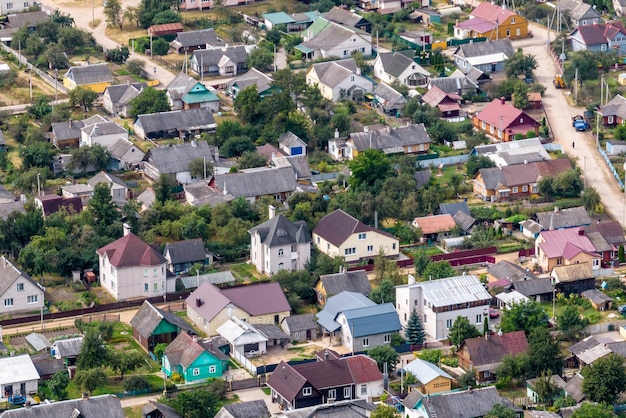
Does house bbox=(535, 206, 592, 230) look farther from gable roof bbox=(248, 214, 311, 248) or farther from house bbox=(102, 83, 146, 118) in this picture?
house bbox=(102, 83, 146, 118)

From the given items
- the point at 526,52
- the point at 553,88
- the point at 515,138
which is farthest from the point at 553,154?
the point at 526,52

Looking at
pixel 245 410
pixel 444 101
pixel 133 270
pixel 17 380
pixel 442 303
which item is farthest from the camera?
pixel 444 101

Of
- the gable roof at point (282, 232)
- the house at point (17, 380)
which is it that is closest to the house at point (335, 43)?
the gable roof at point (282, 232)

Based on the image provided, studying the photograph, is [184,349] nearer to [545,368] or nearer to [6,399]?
[6,399]

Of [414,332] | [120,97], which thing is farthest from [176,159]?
[414,332]

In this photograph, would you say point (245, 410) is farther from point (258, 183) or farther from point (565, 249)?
point (258, 183)

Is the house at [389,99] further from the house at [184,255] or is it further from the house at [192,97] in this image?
the house at [184,255]
